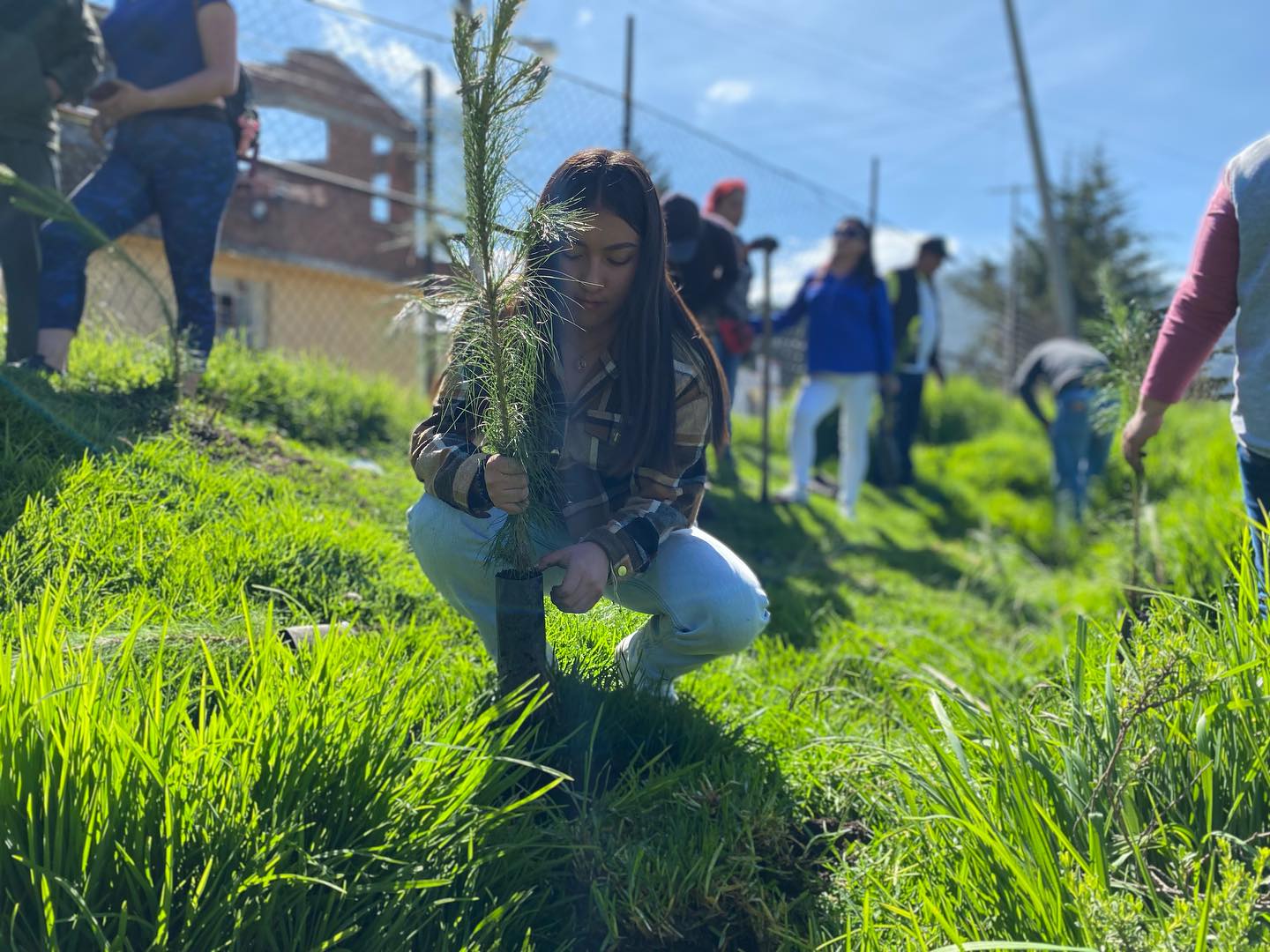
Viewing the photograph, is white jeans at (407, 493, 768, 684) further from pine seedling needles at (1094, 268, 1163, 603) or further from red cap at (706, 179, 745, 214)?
red cap at (706, 179, 745, 214)

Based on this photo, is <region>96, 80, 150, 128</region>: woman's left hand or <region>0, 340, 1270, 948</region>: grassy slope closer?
<region>0, 340, 1270, 948</region>: grassy slope

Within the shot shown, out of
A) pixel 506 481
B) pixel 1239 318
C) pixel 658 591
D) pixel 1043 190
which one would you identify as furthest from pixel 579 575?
pixel 1043 190

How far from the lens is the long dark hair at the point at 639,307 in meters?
1.70

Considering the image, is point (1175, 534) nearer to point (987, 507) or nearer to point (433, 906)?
point (987, 507)

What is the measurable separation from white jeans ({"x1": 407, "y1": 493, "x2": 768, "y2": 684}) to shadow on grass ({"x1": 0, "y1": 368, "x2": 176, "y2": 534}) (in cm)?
99

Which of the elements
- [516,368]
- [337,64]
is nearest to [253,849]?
[516,368]

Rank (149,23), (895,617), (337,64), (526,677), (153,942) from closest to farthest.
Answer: (153,942) < (526,677) < (149,23) < (895,617) < (337,64)

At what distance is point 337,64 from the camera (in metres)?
5.71

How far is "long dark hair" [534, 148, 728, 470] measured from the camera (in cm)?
170

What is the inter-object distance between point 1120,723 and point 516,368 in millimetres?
1158

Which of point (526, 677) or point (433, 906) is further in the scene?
point (526, 677)

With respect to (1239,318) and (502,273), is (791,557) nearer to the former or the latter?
(1239,318)

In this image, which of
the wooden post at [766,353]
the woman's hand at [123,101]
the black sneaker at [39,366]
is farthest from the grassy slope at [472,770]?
the wooden post at [766,353]

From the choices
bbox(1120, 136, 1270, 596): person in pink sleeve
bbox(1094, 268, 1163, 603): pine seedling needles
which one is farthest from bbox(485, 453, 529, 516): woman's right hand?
bbox(1094, 268, 1163, 603): pine seedling needles
